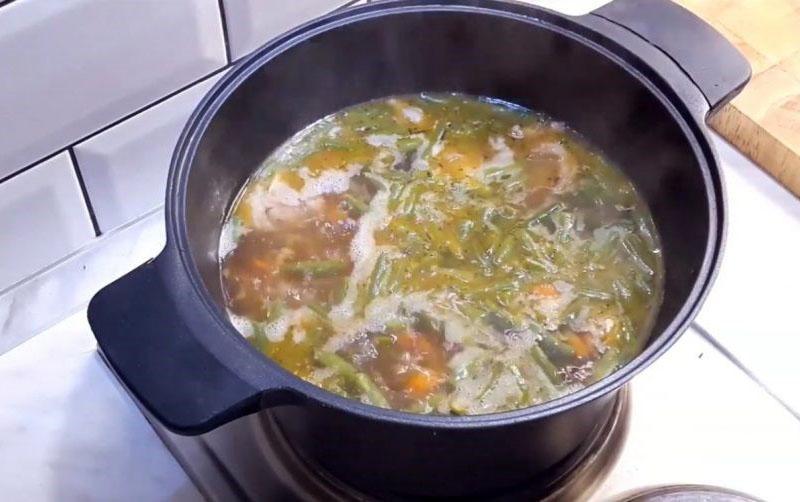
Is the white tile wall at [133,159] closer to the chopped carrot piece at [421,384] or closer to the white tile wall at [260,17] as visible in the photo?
the white tile wall at [260,17]

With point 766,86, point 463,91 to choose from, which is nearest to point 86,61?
point 463,91

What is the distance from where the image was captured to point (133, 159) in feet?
2.94

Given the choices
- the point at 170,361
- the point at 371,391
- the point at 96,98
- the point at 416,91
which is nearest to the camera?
the point at 170,361

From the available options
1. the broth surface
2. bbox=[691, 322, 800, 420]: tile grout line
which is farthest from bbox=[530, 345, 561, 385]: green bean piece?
bbox=[691, 322, 800, 420]: tile grout line

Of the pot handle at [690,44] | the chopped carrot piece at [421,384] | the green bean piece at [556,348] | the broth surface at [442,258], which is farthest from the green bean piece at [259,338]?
the pot handle at [690,44]

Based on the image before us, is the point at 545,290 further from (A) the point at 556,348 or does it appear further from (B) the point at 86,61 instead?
(B) the point at 86,61

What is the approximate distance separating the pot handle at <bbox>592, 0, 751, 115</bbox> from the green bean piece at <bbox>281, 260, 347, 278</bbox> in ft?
1.04

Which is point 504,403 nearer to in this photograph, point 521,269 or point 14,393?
point 521,269

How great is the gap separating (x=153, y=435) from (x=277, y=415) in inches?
5.6

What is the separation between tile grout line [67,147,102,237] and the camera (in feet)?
2.73

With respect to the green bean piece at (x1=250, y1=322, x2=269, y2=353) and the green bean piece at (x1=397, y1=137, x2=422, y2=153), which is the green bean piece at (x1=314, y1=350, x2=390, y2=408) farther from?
the green bean piece at (x1=397, y1=137, x2=422, y2=153)

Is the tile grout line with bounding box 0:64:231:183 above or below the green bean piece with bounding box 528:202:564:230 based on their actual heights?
above

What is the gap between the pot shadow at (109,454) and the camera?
76 centimetres

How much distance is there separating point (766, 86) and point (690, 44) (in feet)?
1.05
